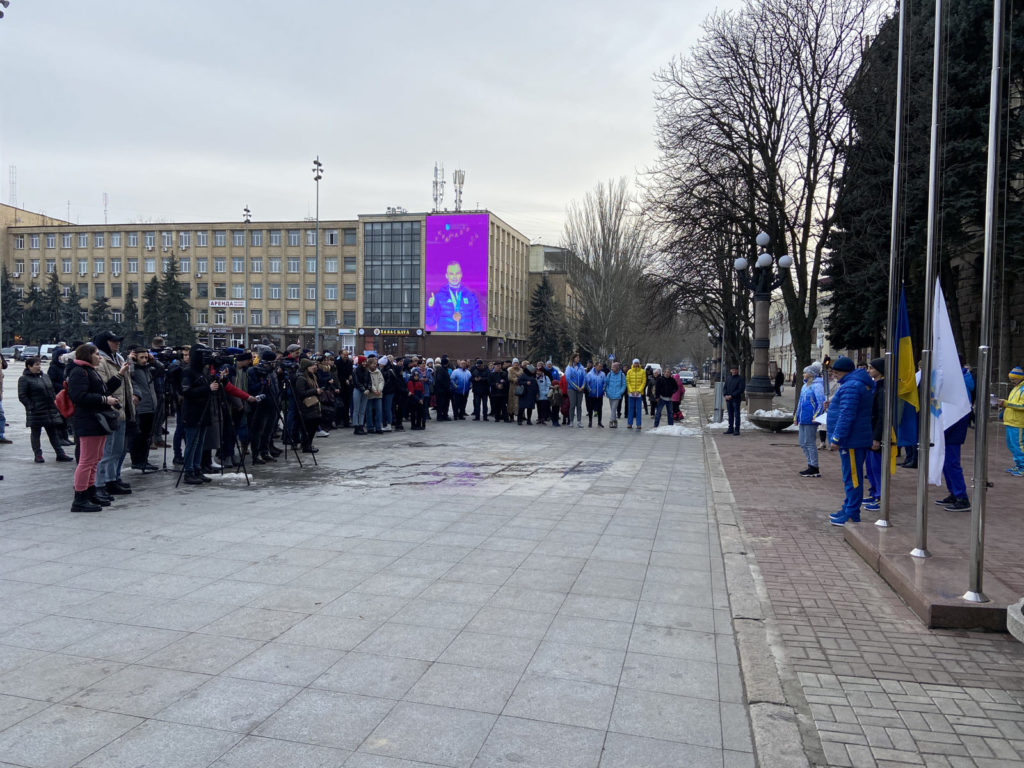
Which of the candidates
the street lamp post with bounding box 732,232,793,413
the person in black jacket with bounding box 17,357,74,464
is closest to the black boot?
the person in black jacket with bounding box 17,357,74,464

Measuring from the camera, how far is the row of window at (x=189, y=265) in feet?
271

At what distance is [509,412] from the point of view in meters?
23.3

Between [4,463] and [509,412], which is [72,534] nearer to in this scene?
[4,463]

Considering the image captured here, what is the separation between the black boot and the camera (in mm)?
8297

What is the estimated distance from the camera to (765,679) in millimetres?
4199

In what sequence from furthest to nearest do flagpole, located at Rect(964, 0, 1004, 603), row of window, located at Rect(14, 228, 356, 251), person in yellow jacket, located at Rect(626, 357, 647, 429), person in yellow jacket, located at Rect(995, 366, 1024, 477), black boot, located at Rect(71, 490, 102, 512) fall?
row of window, located at Rect(14, 228, 356, 251) < person in yellow jacket, located at Rect(626, 357, 647, 429) < person in yellow jacket, located at Rect(995, 366, 1024, 477) < black boot, located at Rect(71, 490, 102, 512) < flagpole, located at Rect(964, 0, 1004, 603)

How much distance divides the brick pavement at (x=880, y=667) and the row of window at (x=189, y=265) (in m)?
79.6

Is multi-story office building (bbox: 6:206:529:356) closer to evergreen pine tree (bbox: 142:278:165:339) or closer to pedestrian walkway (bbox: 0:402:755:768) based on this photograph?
evergreen pine tree (bbox: 142:278:165:339)

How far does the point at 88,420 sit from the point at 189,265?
83.6 meters

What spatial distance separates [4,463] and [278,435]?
4902 mm

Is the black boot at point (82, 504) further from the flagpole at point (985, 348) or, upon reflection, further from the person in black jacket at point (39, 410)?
the flagpole at point (985, 348)

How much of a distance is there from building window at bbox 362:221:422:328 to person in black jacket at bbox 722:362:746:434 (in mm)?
63626

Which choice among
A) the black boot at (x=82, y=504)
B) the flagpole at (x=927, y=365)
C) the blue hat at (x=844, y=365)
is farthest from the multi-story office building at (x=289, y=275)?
the flagpole at (x=927, y=365)

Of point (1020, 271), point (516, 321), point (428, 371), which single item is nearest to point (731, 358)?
point (1020, 271)
